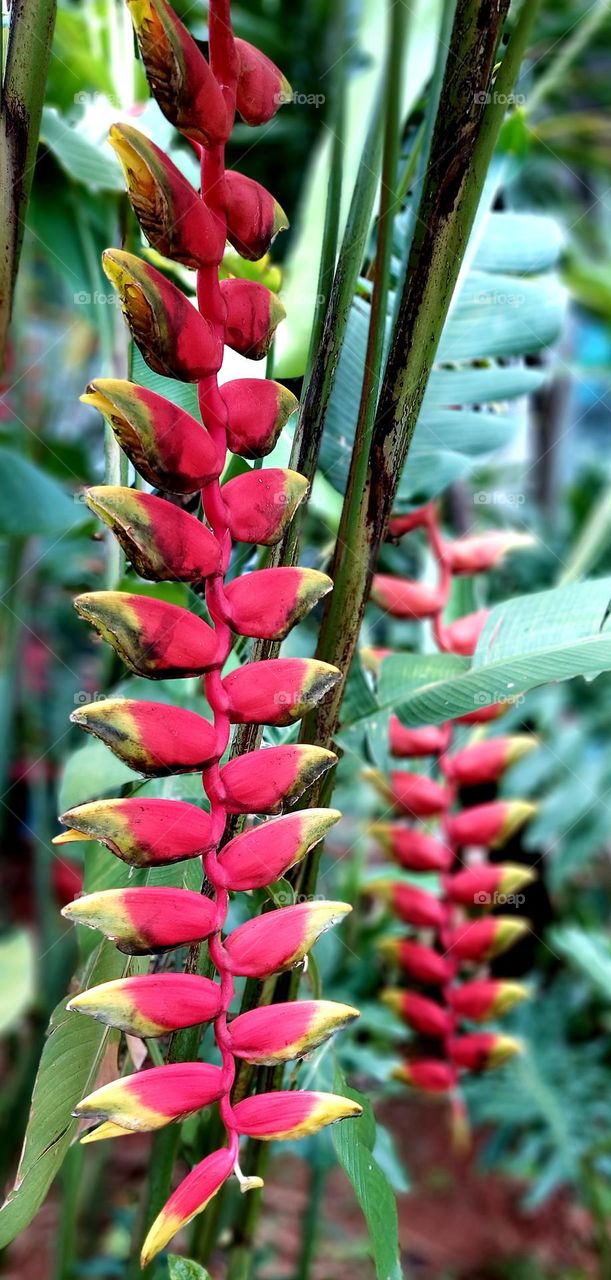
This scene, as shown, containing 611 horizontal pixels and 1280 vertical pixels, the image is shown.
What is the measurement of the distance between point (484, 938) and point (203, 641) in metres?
0.31

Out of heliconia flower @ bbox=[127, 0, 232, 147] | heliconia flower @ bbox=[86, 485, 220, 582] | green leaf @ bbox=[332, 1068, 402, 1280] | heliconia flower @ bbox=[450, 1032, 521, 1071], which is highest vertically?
heliconia flower @ bbox=[127, 0, 232, 147]

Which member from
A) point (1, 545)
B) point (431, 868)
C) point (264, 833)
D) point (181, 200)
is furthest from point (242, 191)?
point (1, 545)

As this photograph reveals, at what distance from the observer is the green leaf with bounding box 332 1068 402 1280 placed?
9.6 inches

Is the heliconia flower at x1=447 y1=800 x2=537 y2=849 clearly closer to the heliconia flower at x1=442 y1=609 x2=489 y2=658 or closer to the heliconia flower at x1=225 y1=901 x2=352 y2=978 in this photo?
the heliconia flower at x1=442 y1=609 x2=489 y2=658

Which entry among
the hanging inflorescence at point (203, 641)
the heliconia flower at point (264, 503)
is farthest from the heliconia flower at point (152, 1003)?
the heliconia flower at point (264, 503)

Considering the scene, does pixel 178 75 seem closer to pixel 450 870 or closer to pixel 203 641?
pixel 203 641

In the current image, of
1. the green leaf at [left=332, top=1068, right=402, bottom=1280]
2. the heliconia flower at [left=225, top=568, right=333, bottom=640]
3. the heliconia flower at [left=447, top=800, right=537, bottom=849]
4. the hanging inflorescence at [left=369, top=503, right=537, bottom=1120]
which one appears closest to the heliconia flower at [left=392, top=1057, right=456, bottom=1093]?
the hanging inflorescence at [left=369, top=503, right=537, bottom=1120]

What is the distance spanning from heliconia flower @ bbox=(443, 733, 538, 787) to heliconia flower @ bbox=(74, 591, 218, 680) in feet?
0.91

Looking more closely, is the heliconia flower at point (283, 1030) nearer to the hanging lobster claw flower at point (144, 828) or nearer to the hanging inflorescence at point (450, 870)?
the hanging lobster claw flower at point (144, 828)

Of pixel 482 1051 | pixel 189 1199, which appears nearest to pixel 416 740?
pixel 482 1051

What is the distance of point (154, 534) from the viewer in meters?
0.22

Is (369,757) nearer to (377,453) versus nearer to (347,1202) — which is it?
(377,453)

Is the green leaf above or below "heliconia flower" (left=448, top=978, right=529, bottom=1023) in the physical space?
above

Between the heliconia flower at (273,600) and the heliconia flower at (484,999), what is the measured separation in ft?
1.03
